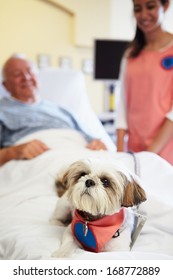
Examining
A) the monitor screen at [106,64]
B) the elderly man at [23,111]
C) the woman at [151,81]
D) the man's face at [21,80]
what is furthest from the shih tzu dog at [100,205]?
the monitor screen at [106,64]

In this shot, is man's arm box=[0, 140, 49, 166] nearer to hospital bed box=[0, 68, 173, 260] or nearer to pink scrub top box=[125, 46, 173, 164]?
hospital bed box=[0, 68, 173, 260]

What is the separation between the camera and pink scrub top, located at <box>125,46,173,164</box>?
0.77 m

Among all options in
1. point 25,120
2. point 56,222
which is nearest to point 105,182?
point 56,222

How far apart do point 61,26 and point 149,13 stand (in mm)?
561

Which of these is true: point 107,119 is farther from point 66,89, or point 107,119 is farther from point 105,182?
point 105,182

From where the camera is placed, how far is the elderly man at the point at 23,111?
1243 millimetres

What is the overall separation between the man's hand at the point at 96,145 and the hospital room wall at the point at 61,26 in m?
0.31

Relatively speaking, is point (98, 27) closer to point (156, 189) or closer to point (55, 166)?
point (55, 166)

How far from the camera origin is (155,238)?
2.25 feet

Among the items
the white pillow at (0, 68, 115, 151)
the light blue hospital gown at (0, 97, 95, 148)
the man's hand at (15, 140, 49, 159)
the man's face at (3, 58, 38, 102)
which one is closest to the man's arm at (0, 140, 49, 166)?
the man's hand at (15, 140, 49, 159)

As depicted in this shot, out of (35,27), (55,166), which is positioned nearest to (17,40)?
(35,27)

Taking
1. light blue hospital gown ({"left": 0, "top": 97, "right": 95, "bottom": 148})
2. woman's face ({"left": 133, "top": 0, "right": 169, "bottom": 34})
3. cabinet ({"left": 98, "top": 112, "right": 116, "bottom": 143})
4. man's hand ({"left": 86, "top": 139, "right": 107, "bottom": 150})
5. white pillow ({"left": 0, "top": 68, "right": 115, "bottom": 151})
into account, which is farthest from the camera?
white pillow ({"left": 0, "top": 68, "right": 115, "bottom": 151})

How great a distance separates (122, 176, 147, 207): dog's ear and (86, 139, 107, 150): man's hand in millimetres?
444
